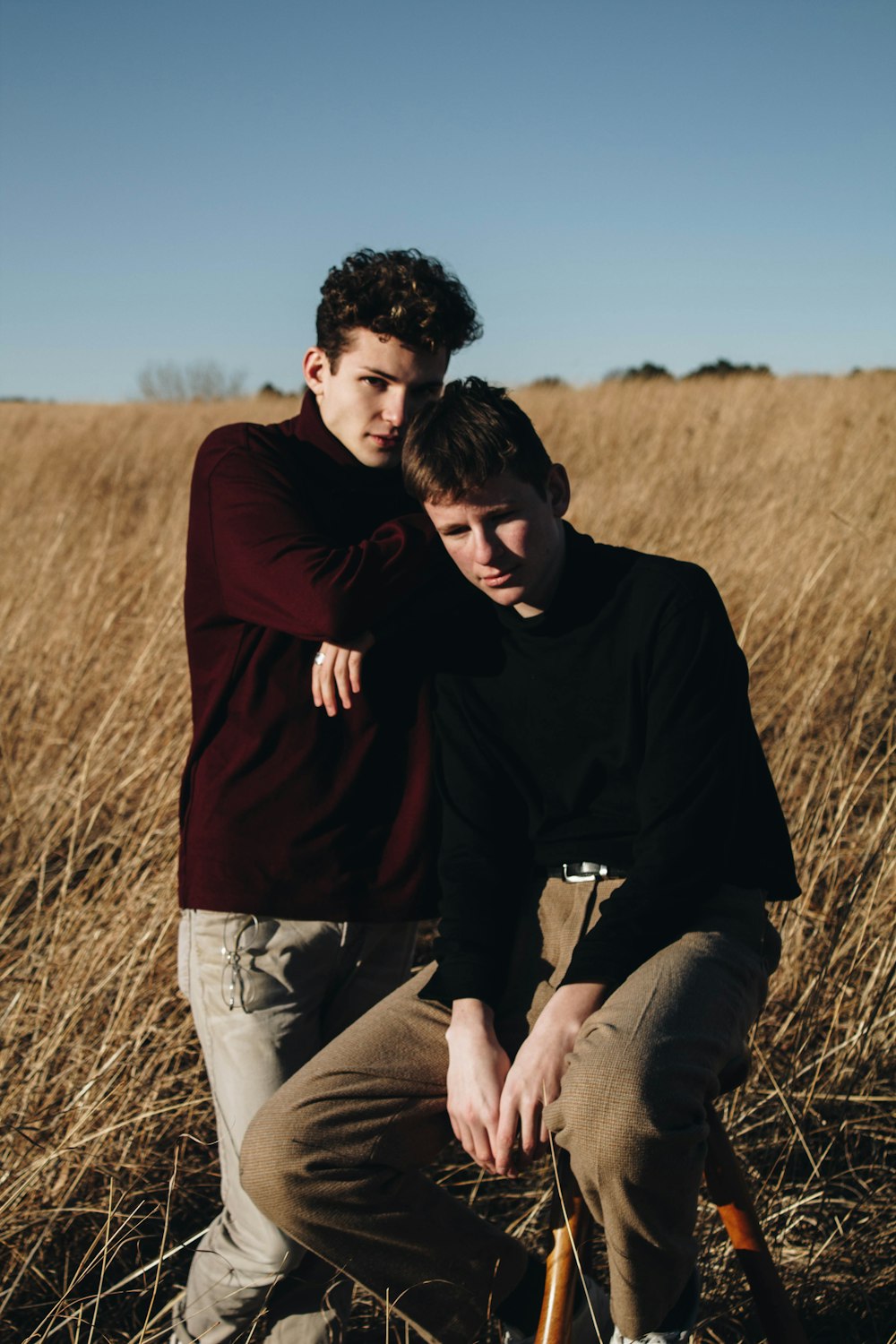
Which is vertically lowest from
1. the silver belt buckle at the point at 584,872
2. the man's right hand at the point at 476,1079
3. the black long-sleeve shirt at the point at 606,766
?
the man's right hand at the point at 476,1079

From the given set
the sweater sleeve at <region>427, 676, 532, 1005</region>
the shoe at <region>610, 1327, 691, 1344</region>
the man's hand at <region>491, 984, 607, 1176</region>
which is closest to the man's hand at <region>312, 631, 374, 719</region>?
the sweater sleeve at <region>427, 676, 532, 1005</region>

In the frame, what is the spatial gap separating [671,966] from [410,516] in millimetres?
915

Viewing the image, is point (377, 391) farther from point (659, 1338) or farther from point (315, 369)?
point (659, 1338)

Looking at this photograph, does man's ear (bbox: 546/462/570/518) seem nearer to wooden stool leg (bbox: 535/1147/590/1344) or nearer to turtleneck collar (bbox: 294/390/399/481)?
turtleneck collar (bbox: 294/390/399/481)

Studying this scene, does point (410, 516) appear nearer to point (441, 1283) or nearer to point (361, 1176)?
point (361, 1176)

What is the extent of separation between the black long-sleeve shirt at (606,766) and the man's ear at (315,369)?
534 millimetres

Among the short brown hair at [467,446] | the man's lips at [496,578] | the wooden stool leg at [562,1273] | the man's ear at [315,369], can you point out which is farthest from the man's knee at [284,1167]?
the man's ear at [315,369]

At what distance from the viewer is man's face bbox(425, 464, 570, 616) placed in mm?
1732

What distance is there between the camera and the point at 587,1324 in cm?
176

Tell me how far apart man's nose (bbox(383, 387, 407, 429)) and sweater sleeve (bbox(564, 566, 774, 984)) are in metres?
0.63

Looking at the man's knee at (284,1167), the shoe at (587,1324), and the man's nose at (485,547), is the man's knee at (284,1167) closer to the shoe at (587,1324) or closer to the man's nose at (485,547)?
the shoe at (587,1324)

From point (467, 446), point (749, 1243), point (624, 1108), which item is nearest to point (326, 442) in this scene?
point (467, 446)

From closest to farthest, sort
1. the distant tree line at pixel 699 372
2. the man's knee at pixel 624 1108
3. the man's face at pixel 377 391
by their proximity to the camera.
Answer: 1. the man's knee at pixel 624 1108
2. the man's face at pixel 377 391
3. the distant tree line at pixel 699 372

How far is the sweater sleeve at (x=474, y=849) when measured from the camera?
1.76 meters
